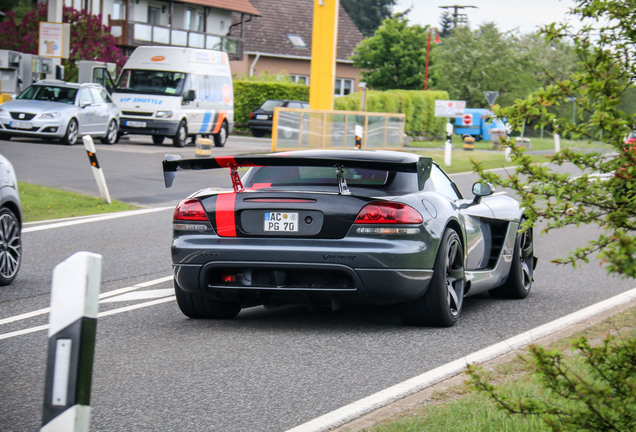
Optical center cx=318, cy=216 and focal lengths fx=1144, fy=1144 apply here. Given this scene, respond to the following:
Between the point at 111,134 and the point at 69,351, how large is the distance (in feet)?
101

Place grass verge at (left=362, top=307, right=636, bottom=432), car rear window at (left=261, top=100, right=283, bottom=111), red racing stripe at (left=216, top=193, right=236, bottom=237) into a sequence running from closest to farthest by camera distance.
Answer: grass verge at (left=362, top=307, right=636, bottom=432) → red racing stripe at (left=216, top=193, right=236, bottom=237) → car rear window at (left=261, top=100, right=283, bottom=111)

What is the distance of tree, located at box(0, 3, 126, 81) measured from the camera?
146ft

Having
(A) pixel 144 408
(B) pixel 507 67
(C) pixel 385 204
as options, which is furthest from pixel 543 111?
(B) pixel 507 67

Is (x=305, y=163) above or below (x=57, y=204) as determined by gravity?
above

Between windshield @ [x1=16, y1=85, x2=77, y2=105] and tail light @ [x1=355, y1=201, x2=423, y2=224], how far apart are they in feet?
80.0

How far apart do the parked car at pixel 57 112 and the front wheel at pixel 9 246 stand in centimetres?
2015

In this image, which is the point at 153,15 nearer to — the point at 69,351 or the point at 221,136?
the point at 221,136

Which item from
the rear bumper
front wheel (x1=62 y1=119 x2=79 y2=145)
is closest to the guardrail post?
the rear bumper

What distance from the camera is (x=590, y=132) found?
385cm

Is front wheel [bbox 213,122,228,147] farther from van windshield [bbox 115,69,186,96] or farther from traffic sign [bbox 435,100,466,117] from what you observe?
traffic sign [bbox 435,100,466,117]

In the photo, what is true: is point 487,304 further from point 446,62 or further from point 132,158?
point 446,62

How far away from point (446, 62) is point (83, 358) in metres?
72.8

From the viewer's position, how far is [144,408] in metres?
5.57

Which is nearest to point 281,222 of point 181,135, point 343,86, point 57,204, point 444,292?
point 444,292
